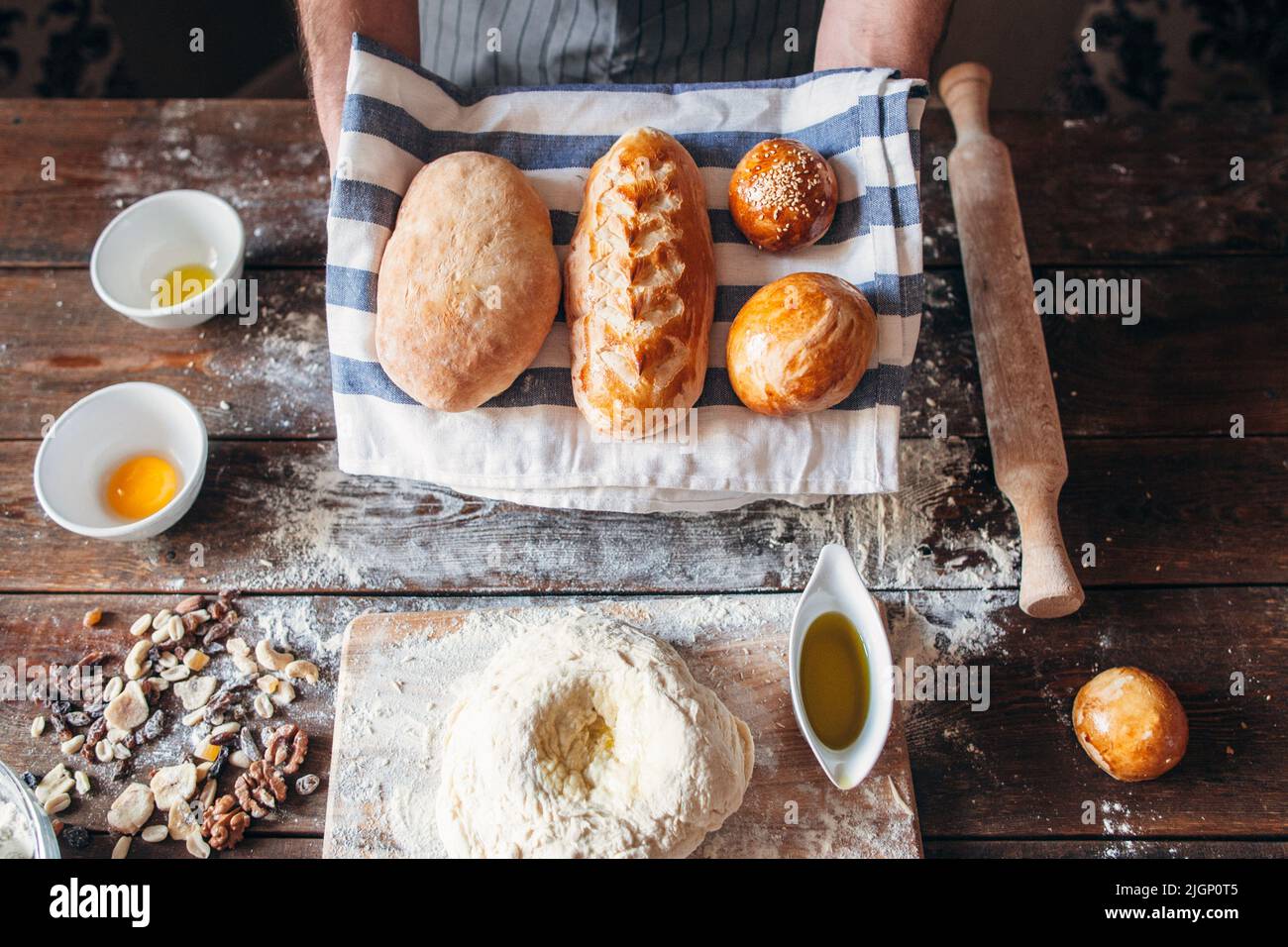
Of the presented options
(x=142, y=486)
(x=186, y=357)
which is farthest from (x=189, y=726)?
(x=186, y=357)

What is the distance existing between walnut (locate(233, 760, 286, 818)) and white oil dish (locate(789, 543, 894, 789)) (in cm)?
96

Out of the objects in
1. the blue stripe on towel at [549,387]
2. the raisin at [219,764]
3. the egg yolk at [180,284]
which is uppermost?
the egg yolk at [180,284]

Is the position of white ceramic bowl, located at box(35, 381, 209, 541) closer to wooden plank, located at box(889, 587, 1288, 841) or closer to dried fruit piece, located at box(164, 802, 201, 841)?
dried fruit piece, located at box(164, 802, 201, 841)

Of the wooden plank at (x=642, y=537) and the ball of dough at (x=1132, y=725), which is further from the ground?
the wooden plank at (x=642, y=537)

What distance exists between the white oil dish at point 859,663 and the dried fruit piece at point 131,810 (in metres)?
1.20

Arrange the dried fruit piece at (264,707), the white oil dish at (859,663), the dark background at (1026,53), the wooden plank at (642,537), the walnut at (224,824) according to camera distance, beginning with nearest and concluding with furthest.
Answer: the white oil dish at (859,663) → the walnut at (224,824) → the dried fruit piece at (264,707) → the wooden plank at (642,537) → the dark background at (1026,53)

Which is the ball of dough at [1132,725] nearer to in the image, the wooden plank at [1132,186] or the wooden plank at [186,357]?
the wooden plank at [1132,186]

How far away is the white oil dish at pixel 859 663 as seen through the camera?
56.2 inches

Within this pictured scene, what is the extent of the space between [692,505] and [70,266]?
156 centimetres

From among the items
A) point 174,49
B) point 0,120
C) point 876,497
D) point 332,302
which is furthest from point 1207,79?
point 0,120

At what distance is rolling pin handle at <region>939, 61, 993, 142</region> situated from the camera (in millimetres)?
1933

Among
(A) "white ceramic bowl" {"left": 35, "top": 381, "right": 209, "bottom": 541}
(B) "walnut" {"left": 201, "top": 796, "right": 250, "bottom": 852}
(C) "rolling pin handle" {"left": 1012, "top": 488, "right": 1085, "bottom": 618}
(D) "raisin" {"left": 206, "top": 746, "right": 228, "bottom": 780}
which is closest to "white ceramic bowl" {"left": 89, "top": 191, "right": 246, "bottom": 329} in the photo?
(A) "white ceramic bowl" {"left": 35, "top": 381, "right": 209, "bottom": 541}

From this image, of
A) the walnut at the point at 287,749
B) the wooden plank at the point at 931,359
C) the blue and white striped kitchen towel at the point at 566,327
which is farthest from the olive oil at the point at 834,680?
the walnut at the point at 287,749
